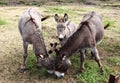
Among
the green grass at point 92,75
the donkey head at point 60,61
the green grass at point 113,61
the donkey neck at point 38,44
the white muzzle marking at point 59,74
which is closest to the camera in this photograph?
the donkey head at point 60,61

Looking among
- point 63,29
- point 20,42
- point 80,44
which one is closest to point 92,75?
point 80,44

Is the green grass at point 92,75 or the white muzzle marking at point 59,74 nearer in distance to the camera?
the white muzzle marking at point 59,74

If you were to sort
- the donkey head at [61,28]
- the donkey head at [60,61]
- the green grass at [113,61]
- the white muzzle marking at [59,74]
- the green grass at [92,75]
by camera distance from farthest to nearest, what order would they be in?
1. the green grass at [113,61]
2. the donkey head at [61,28]
3. the green grass at [92,75]
4. the white muzzle marking at [59,74]
5. the donkey head at [60,61]

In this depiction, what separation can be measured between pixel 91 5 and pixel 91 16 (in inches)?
266

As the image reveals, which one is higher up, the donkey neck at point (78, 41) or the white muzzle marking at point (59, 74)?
the donkey neck at point (78, 41)

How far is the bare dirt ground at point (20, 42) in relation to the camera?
21.1 ft

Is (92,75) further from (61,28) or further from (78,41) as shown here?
(61,28)

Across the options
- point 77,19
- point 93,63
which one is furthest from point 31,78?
point 77,19

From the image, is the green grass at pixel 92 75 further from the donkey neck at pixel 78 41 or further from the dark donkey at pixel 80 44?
the donkey neck at pixel 78 41

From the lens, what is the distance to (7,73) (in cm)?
659

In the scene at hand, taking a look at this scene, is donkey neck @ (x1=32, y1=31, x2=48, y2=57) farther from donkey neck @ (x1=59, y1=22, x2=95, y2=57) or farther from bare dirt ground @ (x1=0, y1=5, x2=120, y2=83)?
bare dirt ground @ (x1=0, y1=5, x2=120, y2=83)

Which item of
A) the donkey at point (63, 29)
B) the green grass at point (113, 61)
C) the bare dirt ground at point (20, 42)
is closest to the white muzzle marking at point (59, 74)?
the bare dirt ground at point (20, 42)

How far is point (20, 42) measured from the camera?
832cm

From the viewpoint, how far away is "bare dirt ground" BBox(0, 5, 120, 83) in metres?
6.42
